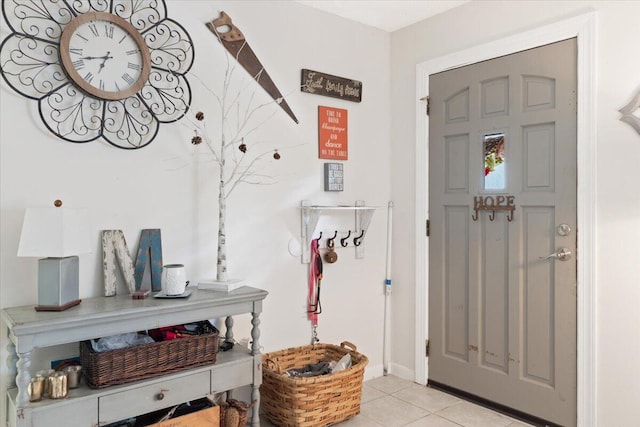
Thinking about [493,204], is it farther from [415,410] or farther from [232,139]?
[232,139]

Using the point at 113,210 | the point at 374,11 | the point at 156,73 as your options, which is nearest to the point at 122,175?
the point at 113,210

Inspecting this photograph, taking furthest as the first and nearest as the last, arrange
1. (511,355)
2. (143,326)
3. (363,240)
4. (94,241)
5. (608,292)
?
(363,240) < (511,355) < (608,292) < (94,241) < (143,326)

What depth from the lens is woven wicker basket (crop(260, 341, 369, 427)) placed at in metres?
2.41

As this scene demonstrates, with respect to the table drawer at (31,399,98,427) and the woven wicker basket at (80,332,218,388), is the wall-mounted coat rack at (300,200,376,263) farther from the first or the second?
the table drawer at (31,399,98,427)

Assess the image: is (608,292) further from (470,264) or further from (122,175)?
(122,175)

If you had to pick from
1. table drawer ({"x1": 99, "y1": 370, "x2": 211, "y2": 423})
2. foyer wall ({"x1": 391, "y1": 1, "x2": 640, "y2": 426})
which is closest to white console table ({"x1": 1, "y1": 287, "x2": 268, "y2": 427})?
table drawer ({"x1": 99, "y1": 370, "x2": 211, "y2": 423})

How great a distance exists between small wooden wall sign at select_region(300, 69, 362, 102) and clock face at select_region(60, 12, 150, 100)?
100 centimetres

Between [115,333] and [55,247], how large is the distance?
0.40 metres

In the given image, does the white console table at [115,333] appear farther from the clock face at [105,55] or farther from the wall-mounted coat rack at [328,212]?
the clock face at [105,55]

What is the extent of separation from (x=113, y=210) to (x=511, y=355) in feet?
7.44

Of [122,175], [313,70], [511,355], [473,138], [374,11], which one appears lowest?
[511,355]

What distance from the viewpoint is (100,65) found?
6.96 ft

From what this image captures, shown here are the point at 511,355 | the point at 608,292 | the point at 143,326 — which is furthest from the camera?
the point at 511,355

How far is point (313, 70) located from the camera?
2.93 metres
